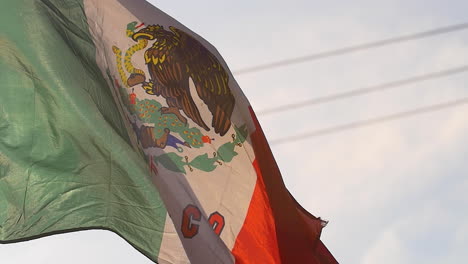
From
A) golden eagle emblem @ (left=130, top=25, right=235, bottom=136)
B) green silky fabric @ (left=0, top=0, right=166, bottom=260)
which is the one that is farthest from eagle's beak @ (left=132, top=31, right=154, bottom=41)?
green silky fabric @ (left=0, top=0, right=166, bottom=260)

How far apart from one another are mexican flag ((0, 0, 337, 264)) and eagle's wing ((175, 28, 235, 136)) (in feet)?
0.03

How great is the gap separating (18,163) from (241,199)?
2.37m

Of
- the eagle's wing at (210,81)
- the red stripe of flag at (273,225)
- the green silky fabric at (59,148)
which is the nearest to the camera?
the green silky fabric at (59,148)

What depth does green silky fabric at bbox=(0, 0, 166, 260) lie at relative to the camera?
11258mm

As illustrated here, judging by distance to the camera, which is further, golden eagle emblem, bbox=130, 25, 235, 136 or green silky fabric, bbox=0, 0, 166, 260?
golden eagle emblem, bbox=130, 25, 235, 136

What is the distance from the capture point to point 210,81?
1273 cm

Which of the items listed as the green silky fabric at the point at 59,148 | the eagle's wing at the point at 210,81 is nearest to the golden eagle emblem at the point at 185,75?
the eagle's wing at the point at 210,81

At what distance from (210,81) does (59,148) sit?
6.58 ft

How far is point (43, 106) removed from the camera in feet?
37.9

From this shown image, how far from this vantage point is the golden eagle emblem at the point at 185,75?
12602mm

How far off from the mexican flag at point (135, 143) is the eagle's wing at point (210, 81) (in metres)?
0.01

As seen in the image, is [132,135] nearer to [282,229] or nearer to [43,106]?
[43,106]

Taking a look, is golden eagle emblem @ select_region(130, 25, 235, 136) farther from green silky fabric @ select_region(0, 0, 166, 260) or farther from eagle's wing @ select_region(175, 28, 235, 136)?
green silky fabric @ select_region(0, 0, 166, 260)

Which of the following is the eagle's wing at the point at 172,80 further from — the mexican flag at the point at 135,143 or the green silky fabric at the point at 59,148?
the green silky fabric at the point at 59,148
